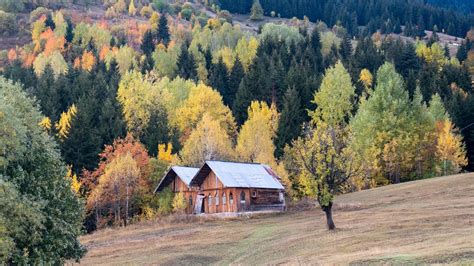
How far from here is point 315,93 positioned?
117 metres

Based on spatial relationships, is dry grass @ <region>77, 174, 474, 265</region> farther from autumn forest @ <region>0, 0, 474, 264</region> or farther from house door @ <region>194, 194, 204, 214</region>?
house door @ <region>194, 194, 204, 214</region>

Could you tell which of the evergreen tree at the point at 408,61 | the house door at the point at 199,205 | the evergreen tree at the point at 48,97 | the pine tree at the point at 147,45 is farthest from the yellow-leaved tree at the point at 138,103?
the pine tree at the point at 147,45

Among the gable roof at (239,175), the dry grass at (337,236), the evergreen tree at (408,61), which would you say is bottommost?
the dry grass at (337,236)

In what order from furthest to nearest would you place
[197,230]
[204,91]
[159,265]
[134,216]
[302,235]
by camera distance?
[204,91] → [134,216] → [197,230] → [302,235] → [159,265]

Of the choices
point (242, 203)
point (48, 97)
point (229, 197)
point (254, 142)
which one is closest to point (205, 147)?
point (254, 142)

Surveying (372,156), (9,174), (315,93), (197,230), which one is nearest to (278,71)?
(315,93)

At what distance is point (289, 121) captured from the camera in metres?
108

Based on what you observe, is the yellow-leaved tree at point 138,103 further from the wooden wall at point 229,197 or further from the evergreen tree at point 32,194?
the evergreen tree at point 32,194

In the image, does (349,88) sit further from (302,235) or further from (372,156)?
(302,235)

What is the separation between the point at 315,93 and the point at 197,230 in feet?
191

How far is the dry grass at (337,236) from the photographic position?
1433 inches

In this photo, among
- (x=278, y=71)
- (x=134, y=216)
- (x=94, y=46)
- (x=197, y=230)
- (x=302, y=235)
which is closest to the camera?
(x=302, y=235)

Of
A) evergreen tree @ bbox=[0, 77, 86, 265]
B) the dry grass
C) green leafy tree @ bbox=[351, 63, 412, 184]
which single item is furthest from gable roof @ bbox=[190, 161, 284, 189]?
evergreen tree @ bbox=[0, 77, 86, 265]

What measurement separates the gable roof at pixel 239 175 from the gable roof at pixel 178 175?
9.29ft
